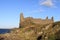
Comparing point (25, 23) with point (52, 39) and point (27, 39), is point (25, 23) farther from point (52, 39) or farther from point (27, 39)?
point (52, 39)

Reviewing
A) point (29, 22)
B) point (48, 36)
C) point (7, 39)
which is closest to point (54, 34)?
point (48, 36)

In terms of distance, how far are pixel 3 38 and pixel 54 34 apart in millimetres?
21550

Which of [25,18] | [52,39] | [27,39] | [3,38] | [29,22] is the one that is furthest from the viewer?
[25,18]

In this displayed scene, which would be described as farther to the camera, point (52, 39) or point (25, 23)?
point (25, 23)

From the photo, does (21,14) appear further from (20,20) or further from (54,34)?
(54,34)

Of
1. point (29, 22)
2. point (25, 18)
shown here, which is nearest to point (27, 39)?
point (29, 22)

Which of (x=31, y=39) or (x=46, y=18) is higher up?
(x=46, y=18)

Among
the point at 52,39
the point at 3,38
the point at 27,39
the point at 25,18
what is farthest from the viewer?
the point at 25,18

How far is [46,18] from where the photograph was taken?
319 feet

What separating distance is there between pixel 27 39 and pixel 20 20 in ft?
150

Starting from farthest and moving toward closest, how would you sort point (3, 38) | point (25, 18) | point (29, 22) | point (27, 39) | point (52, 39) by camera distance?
point (25, 18)
point (29, 22)
point (3, 38)
point (27, 39)
point (52, 39)

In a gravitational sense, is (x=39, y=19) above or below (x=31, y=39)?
above

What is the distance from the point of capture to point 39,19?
319 feet

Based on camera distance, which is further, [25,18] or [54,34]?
[25,18]
